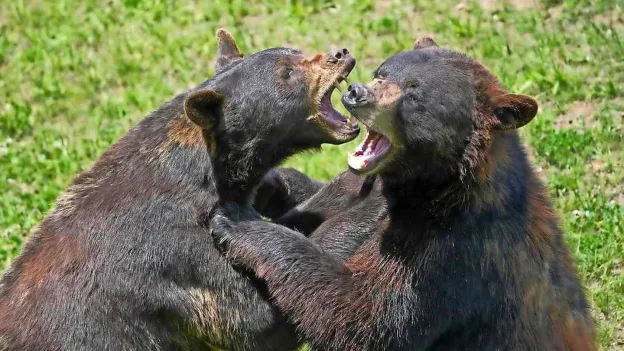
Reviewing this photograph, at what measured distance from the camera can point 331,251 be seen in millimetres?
7547

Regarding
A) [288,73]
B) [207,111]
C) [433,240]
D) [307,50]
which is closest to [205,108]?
[207,111]

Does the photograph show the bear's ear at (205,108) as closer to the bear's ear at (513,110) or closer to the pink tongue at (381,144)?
the pink tongue at (381,144)

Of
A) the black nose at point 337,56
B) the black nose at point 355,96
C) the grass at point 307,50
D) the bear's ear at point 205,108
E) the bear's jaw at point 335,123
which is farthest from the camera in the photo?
the grass at point 307,50

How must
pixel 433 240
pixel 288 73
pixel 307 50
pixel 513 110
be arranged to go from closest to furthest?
pixel 513 110 < pixel 433 240 < pixel 288 73 < pixel 307 50

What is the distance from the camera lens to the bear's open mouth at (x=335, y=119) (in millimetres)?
7586

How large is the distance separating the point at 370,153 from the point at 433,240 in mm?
657

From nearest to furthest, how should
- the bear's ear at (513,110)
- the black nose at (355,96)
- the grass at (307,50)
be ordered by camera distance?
the bear's ear at (513,110) < the black nose at (355,96) < the grass at (307,50)

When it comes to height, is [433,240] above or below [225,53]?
below

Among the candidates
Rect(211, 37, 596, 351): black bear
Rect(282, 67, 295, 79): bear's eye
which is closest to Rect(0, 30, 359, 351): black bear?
Rect(282, 67, 295, 79): bear's eye

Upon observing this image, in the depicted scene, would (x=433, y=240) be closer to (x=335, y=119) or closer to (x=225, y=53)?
(x=335, y=119)

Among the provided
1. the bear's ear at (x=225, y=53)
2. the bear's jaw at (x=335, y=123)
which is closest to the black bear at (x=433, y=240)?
the bear's jaw at (x=335, y=123)

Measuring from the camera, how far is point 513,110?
684 centimetres

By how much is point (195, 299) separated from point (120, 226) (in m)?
0.67

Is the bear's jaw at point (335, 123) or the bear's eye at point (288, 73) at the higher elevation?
the bear's eye at point (288, 73)
